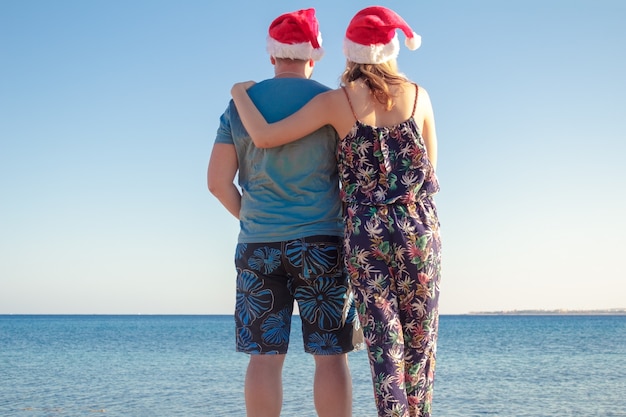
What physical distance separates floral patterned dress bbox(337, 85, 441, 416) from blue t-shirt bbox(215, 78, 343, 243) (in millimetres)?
103

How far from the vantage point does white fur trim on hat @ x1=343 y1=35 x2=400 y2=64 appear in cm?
307

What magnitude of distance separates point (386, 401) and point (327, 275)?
0.56m

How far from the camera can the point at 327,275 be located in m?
3.12

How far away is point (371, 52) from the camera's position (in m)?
3.06

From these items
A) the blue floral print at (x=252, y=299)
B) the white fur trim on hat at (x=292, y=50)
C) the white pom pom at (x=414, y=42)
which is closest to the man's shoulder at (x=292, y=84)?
the white fur trim on hat at (x=292, y=50)

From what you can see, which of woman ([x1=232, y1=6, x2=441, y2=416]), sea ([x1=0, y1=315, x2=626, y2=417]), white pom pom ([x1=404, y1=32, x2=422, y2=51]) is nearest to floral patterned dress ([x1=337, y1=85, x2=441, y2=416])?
woman ([x1=232, y1=6, x2=441, y2=416])

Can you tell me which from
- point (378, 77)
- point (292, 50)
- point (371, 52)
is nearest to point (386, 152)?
point (378, 77)

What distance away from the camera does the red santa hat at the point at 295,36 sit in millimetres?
3275

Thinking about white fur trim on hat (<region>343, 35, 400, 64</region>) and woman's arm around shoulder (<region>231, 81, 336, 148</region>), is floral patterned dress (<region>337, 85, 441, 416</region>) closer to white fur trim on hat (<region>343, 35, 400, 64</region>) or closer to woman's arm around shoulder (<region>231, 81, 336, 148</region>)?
woman's arm around shoulder (<region>231, 81, 336, 148</region>)

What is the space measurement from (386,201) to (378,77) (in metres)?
0.51

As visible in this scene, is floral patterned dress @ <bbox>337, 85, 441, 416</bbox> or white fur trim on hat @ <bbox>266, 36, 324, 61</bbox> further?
white fur trim on hat @ <bbox>266, 36, 324, 61</bbox>

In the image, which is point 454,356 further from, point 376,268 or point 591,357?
point 376,268

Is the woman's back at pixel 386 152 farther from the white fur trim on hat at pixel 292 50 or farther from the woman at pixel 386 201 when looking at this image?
the white fur trim on hat at pixel 292 50

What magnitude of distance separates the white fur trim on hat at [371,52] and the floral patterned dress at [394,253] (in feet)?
0.84
